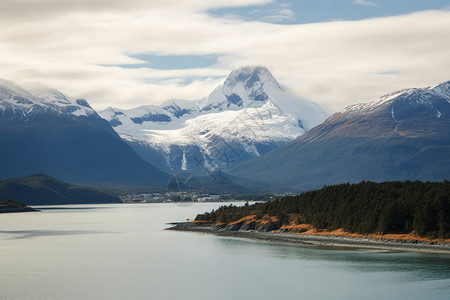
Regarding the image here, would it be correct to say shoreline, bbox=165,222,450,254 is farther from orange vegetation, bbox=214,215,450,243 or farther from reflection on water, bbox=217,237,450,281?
reflection on water, bbox=217,237,450,281

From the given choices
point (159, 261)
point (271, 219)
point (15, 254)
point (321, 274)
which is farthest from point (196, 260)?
point (271, 219)

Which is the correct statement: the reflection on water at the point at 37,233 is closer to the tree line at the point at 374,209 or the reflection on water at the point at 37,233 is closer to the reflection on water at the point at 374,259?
the tree line at the point at 374,209

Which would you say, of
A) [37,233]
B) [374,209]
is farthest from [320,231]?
[37,233]

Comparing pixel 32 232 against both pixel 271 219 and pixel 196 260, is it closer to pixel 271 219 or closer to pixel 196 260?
pixel 271 219

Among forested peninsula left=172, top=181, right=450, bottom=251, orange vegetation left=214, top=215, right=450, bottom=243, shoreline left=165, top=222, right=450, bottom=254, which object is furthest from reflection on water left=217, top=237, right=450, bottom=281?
orange vegetation left=214, top=215, right=450, bottom=243

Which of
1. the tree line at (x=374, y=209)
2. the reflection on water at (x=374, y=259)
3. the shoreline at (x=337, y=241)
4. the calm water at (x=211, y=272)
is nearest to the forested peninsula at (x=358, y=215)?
the tree line at (x=374, y=209)

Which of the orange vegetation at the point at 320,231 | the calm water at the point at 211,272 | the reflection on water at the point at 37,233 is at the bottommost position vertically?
the calm water at the point at 211,272
